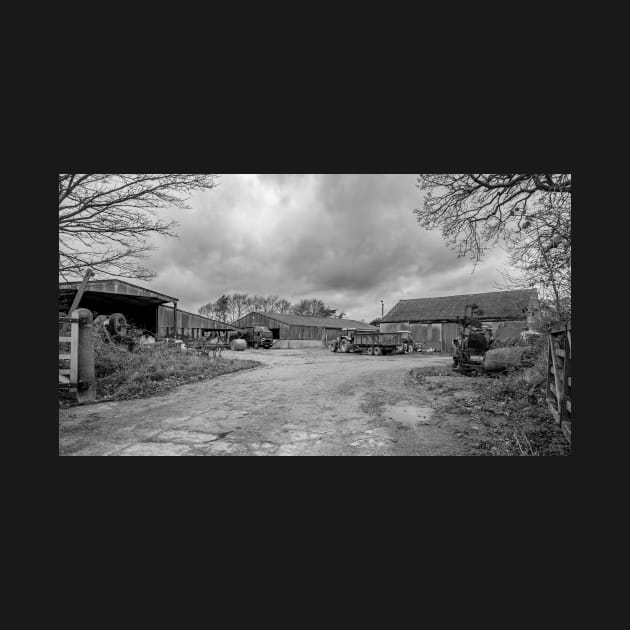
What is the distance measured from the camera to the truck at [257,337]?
Answer: 34188 mm

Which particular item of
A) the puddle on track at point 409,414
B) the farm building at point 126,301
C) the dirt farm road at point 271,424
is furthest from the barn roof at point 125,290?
the puddle on track at point 409,414

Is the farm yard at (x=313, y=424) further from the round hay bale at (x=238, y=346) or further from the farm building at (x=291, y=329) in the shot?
the farm building at (x=291, y=329)

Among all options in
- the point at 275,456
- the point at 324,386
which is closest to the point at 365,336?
the point at 324,386

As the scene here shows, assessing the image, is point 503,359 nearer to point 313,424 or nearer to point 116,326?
point 313,424

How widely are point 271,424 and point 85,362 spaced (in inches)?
168

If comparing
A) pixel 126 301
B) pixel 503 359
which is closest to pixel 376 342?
pixel 503 359

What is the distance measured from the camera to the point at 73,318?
19.5ft

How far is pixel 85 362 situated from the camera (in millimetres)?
6207

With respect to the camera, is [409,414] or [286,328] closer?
[409,414]

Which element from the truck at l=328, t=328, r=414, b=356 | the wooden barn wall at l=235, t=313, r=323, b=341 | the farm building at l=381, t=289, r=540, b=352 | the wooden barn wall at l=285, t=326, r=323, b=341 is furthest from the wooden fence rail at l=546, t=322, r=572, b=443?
the wooden barn wall at l=285, t=326, r=323, b=341

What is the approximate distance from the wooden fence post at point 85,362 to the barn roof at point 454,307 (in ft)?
88.8

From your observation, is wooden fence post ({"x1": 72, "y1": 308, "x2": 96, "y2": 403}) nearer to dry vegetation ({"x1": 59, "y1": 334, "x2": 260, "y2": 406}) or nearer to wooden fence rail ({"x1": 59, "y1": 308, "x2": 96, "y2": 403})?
wooden fence rail ({"x1": 59, "y1": 308, "x2": 96, "y2": 403})

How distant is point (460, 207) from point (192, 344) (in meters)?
18.2

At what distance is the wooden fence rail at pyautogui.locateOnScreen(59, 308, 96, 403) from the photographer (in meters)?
5.94
